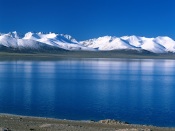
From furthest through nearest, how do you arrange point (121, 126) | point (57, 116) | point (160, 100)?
1. point (160, 100)
2. point (57, 116)
3. point (121, 126)

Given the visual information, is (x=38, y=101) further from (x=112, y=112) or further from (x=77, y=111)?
(x=112, y=112)

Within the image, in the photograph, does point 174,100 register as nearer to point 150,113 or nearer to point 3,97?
point 150,113

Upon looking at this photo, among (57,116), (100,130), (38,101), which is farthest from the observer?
(38,101)

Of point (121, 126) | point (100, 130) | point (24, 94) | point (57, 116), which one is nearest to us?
point (100, 130)

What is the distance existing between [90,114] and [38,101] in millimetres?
6705

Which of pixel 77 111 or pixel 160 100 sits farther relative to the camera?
pixel 160 100

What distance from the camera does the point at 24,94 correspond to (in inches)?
1439

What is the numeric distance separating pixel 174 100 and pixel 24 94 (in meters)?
13.1

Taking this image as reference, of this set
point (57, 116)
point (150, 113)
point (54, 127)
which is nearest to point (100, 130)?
point (54, 127)

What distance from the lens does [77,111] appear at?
27.6m

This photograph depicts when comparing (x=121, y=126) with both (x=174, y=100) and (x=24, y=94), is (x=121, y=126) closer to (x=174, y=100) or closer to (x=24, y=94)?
(x=174, y=100)

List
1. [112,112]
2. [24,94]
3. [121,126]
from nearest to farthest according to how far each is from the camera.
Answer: [121,126] → [112,112] → [24,94]

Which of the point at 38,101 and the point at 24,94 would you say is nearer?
the point at 38,101

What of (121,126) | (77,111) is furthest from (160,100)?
(121,126)
